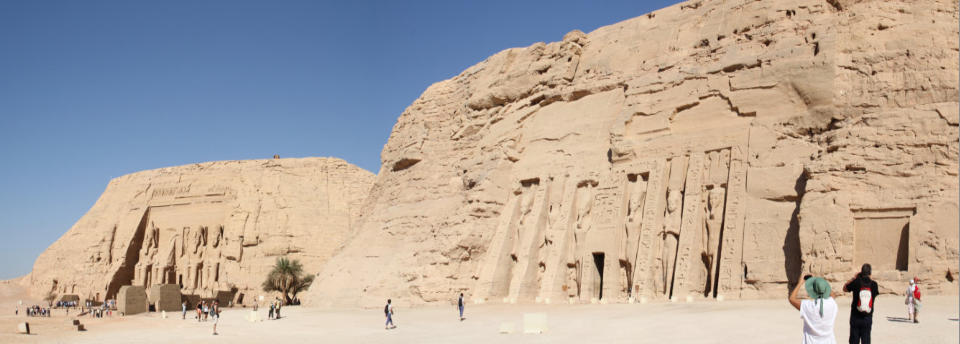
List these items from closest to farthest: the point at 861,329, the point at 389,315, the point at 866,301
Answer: the point at 866,301, the point at 861,329, the point at 389,315

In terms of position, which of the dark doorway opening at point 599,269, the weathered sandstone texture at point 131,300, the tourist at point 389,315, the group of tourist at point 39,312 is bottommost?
the group of tourist at point 39,312

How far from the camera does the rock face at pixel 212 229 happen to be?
142 ft

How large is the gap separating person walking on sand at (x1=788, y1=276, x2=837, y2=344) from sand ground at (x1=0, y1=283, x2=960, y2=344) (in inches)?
213

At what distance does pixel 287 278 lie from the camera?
3994 cm

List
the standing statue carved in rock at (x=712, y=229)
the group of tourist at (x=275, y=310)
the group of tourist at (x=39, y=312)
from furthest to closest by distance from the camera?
the group of tourist at (x=39, y=312) < the group of tourist at (x=275, y=310) < the standing statue carved in rock at (x=712, y=229)

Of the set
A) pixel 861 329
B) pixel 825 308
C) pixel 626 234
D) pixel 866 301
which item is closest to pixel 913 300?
pixel 861 329

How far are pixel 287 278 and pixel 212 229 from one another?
835cm

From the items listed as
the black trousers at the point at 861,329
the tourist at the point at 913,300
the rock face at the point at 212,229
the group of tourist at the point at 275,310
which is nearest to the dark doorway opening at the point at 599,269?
the group of tourist at the point at 275,310

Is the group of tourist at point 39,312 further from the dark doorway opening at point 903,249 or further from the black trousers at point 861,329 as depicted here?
the black trousers at point 861,329

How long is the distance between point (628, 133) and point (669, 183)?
245 centimetres

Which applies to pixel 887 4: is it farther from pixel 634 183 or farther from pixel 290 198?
pixel 290 198

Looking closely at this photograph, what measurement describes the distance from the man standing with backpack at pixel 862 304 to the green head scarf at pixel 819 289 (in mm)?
932

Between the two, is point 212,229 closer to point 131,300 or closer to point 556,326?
point 131,300

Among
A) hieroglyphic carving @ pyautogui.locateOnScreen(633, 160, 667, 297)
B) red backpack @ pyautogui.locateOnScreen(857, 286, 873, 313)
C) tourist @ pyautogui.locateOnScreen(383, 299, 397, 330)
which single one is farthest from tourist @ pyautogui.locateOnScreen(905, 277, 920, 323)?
tourist @ pyautogui.locateOnScreen(383, 299, 397, 330)
